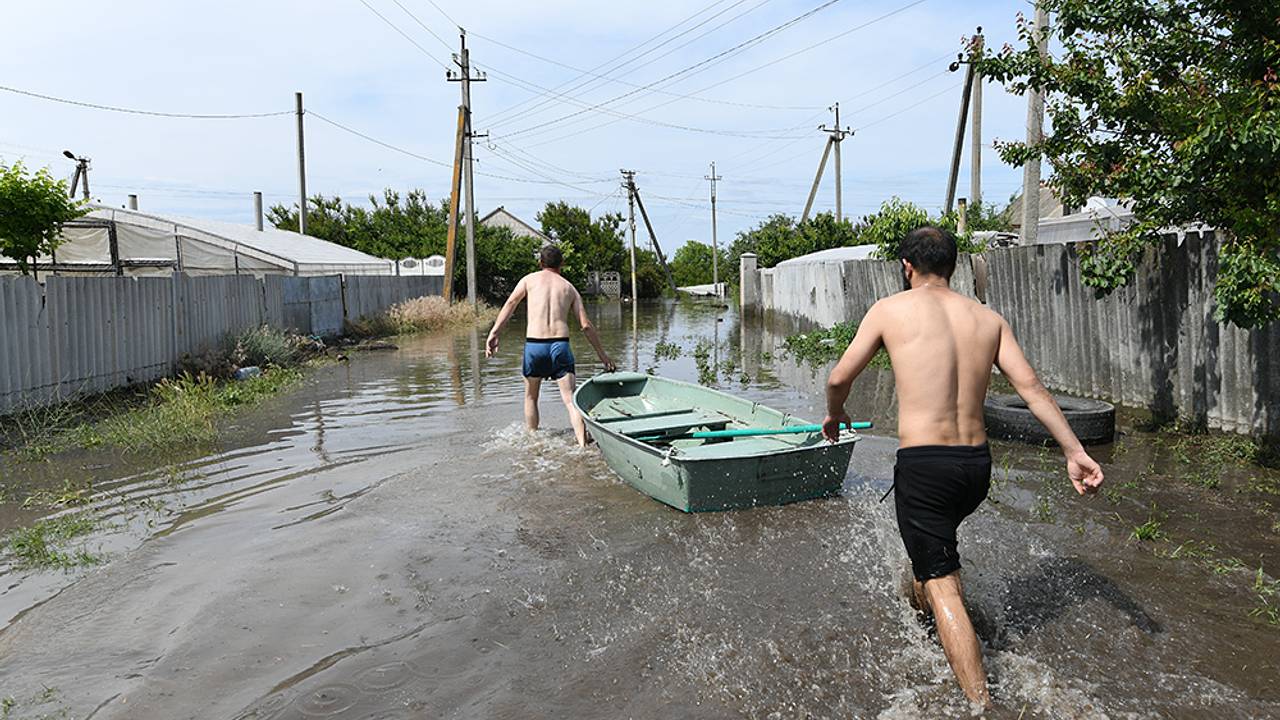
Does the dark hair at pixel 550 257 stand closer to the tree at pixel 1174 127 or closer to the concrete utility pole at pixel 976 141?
the tree at pixel 1174 127

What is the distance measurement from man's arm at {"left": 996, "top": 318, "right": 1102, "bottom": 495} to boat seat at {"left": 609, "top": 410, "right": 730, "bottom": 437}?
13.5 feet

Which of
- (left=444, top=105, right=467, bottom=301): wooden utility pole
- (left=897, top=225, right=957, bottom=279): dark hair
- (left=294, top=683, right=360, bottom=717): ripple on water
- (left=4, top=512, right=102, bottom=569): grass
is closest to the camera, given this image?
(left=294, top=683, right=360, bottom=717): ripple on water

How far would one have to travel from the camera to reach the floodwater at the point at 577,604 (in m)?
3.86

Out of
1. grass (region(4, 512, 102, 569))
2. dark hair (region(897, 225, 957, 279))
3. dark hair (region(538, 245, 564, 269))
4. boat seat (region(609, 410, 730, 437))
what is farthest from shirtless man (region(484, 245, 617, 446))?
dark hair (region(897, 225, 957, 279))

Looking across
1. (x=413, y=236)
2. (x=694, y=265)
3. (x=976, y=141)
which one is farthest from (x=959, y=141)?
(x=694, y=265)

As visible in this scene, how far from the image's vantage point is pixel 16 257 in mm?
12984

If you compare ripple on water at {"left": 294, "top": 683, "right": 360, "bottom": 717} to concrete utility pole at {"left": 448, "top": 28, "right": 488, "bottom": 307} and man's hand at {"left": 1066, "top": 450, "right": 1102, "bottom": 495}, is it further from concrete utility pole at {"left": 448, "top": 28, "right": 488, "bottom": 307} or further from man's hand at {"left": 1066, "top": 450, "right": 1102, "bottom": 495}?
concrete utility pole at {"left": 448, "top": 28, "right": 488, "bottom": 307}

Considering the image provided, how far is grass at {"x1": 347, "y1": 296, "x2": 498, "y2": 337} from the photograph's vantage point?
2426 cm

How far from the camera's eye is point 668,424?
7.91 meters

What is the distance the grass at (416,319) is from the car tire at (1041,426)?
18.5 meters

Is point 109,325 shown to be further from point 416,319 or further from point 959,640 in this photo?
point 416,319

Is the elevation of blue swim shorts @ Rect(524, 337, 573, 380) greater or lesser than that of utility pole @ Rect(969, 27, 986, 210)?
lesser

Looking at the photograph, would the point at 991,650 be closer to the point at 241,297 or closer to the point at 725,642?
the point at 725,642

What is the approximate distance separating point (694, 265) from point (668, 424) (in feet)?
238
